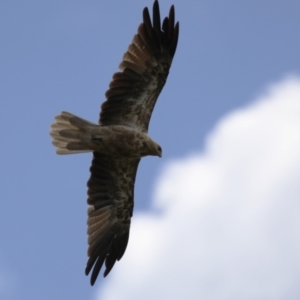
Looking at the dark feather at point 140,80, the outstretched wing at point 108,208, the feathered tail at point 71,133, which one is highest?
the dark feather at point 140,80

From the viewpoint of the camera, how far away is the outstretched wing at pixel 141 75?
11.8 meters

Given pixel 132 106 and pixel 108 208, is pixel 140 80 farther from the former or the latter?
pixel 108 208

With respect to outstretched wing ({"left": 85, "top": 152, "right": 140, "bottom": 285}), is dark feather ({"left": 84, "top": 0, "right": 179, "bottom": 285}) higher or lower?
higher

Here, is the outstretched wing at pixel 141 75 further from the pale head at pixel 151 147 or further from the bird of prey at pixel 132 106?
the pale head at pixel 151 147

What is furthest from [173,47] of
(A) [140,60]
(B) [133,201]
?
(B) [133,201]

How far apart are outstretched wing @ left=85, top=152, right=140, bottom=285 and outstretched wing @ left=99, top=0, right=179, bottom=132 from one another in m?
0.75

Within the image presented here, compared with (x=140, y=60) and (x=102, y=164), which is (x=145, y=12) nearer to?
(x=140, y=60)

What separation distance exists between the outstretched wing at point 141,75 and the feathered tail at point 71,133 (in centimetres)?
25

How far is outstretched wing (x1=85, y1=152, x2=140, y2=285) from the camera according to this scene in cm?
1247

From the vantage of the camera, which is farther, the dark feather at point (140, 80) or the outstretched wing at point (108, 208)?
the outstretched wing at point (108, 208)

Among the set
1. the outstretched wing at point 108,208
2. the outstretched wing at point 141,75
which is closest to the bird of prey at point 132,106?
the outstretched wing at point 141,75

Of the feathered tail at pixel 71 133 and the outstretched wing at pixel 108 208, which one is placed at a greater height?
the feathered tail at pixel 71 133

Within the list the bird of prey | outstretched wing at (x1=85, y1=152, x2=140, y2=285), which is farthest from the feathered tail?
outstretched wing at (x1=85, y1=152, x2=140, y2=285)

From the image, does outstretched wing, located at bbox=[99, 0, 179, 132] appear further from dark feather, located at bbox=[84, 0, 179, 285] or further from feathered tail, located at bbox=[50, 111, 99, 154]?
feathered tail, located at bbox=[50, 111, 99, 154]
